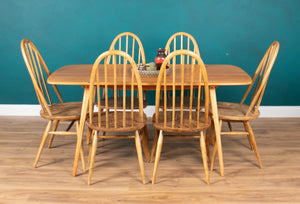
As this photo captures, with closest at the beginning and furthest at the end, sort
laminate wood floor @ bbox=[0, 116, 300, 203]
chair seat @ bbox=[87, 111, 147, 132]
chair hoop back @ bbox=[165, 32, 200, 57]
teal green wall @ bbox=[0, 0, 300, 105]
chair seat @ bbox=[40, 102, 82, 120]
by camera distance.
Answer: laminate wood floor @ bbox=[0, 116, 300, 203]
chair seat @ bbox=[87, 111, 147, 132]
chair seat @ bbox=[40, 102, 82, 120]
chair hoop back @ bbox=[165, 32, 200, 57]
teal green wall @ bbox=[0, 0, 300, 105]

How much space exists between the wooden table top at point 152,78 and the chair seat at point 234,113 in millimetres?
257

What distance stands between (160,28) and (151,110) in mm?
887

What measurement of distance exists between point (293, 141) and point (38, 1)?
2.80 meters

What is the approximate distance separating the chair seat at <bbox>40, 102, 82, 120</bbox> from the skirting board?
3.68 feet

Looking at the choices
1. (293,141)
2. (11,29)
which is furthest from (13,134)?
(293,141)

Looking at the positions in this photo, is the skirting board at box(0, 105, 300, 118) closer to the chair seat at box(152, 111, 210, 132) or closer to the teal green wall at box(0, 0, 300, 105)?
the teal green wall at box(0, 0, 300, 105)

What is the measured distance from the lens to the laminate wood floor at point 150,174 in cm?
184

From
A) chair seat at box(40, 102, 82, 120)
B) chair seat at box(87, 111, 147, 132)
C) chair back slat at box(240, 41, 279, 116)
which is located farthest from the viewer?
chair seat at box(40, 102, 82, 120)

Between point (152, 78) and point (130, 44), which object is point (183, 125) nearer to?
point (152, 78)

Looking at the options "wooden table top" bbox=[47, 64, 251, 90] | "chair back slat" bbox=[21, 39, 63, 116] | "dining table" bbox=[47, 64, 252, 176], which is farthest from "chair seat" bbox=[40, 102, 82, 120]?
"wooden table top" bbox=[47, 64, 251, 90]

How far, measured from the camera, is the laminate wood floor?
1838 mm

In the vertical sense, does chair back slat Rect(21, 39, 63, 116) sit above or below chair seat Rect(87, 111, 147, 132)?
above

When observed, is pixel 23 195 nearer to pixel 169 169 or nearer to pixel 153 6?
pixel 169 169

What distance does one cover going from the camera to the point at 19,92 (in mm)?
3412
